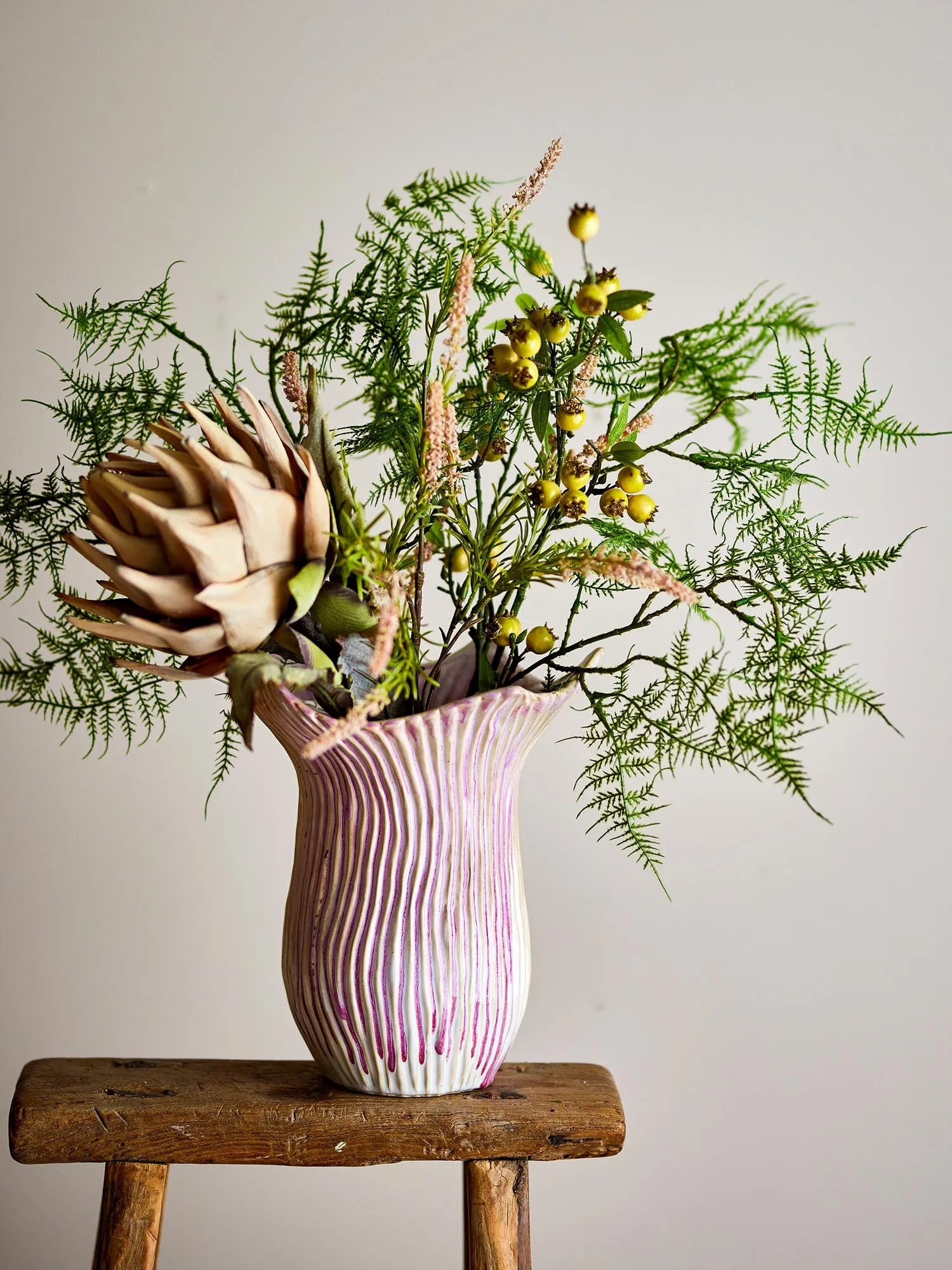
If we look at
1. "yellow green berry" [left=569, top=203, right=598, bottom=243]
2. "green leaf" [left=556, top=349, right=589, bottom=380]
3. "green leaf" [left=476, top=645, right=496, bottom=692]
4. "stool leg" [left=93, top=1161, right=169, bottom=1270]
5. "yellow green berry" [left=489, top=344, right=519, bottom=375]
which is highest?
"yellow green berry" [left=569, top=203, right=598, bottom=243]

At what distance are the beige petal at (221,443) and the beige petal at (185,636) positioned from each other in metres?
0.07

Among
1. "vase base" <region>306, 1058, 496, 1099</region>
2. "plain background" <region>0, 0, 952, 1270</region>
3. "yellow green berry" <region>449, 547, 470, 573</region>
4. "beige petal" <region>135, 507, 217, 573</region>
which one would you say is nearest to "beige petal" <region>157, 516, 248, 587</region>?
"beige petal" <region>135, 507, 217, 573</region>

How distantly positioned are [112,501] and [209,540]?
0.05 metres

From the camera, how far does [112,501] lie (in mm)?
492

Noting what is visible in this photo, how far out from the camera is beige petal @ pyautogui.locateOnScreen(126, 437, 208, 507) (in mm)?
478

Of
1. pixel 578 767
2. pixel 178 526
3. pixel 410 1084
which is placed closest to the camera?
pixel 178 526

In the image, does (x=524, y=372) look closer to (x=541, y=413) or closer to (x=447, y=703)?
(x=541, y=413)

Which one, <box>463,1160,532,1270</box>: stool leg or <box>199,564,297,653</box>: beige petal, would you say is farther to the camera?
<box>463,1160,532,1270</box>: stool leg

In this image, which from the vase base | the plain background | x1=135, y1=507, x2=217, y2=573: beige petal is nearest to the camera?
x1=135, y1=507, x2=217, y2=573: beige petal

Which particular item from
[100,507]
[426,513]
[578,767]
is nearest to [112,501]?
[100,507]

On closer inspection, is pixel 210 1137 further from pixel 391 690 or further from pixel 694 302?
pixel 694 302

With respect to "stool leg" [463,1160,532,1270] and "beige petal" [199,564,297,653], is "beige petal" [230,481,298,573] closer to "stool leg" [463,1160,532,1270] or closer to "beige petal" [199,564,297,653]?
"beige petal" [199,564,297,653]

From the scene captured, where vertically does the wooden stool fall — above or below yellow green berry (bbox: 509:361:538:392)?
below

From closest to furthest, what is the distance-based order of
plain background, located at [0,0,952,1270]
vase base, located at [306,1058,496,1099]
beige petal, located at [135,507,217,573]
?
1. beige petal, located at [135,507,217,573]
2. vase base, located at [306,1058,496,1099]
3. plain background, located at [0,0,952,1270]
